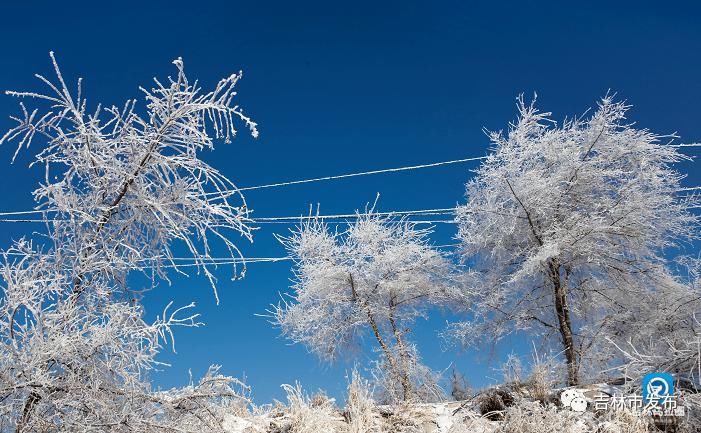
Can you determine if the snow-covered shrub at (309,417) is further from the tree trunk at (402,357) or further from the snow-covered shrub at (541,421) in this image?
the tree trunk at (402,357)

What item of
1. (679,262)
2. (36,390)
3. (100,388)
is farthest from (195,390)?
(679,262)

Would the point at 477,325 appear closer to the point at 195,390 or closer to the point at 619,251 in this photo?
the point at 619,251

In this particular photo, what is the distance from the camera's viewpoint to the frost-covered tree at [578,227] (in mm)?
15047

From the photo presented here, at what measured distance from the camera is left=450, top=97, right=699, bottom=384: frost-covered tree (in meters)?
15.0

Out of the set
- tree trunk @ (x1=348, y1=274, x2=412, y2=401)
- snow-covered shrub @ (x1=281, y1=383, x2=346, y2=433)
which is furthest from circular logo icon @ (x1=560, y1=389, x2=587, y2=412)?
tree trunk @ (x1=348, y1=274, x2=412, y2=401)

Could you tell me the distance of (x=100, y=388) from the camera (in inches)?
196

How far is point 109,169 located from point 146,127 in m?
0.43

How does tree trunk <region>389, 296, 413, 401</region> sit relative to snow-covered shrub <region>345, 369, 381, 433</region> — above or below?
above

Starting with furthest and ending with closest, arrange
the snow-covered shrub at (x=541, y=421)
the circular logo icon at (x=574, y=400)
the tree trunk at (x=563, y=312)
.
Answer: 1. the tree trunk at (x=563, y=312)
2. the circular logo icon at (x=574, y=400)
3. the snow-covered shrub at (x=541, y=421)

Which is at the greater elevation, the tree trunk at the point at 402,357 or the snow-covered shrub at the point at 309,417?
Answer: the tree trunk at the point at 402,357

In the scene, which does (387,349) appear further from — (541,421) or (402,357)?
(541,421)

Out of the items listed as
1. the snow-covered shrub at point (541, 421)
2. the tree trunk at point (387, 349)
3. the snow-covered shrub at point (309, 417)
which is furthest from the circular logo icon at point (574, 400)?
the tree trunk at point (387, 349)

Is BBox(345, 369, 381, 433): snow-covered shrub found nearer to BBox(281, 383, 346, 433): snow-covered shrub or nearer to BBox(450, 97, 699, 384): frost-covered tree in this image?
BBox(281, 383, 346, 433): snow-covered shrub

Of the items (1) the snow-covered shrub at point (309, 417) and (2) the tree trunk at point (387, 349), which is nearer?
(1) the snow-covered shrub at point (309, 417)
